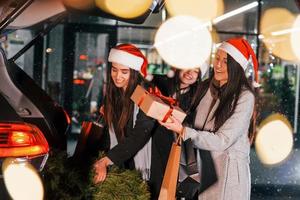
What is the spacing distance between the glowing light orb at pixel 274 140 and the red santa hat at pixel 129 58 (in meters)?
6.49

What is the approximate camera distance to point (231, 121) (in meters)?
3.96

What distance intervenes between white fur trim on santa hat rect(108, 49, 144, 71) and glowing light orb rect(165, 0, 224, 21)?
717 centimetres

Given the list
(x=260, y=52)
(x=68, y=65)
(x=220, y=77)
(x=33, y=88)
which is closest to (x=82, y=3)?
(x=33, y=88)

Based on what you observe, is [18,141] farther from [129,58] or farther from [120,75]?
[129,58]

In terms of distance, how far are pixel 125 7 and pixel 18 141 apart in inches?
91.2

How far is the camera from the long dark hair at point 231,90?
4.03m

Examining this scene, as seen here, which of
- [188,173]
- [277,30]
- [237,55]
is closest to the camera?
[188,173]

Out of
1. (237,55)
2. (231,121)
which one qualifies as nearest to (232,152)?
(231,121)

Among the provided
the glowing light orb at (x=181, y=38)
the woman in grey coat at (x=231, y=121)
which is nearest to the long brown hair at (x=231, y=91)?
the woman in grey coat at (x=231, y=121)

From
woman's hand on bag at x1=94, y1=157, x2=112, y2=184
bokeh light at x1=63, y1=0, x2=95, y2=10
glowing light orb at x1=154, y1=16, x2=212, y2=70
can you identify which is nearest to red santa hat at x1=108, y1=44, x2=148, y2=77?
bokeh light at x1=63, y1=0, x2=95, y2=10

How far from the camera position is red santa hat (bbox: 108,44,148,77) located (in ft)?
14.3

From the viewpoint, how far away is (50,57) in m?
12.1

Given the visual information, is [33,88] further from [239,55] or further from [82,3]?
[239,55]

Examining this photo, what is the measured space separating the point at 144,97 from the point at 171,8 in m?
8.01
